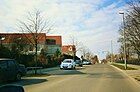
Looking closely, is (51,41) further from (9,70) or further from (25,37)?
(9,70)

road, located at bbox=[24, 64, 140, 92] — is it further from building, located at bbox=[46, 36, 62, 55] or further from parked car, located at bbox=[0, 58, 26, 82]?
building, located at bbox=[46, 36, 62, 55]

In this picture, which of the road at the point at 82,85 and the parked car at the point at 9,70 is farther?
the parked car at the point at 9,70

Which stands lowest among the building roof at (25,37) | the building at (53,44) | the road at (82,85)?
the road at (82,85)

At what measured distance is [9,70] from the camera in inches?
764

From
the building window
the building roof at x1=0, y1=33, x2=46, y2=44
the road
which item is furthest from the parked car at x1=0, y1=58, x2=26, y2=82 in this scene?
the building window

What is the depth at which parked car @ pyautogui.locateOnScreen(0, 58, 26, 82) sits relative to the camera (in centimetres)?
1867

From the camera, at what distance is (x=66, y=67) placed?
145ft

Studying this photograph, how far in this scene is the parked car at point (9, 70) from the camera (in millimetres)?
18672

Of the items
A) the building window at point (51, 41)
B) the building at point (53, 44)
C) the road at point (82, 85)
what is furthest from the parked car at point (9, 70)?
the building window at point (51, 41)

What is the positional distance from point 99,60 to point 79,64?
332 ft

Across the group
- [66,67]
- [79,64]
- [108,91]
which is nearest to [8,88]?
[108,91]

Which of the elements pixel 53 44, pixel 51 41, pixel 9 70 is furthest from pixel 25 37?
pixel 51 41

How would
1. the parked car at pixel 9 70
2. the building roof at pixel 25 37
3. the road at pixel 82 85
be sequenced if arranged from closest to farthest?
the road at pixel 82 85, the parked car at pixel 9 70, the building roof at pixel 25 37

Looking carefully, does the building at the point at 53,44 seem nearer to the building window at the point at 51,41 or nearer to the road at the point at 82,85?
the building window at the point at 51,41
